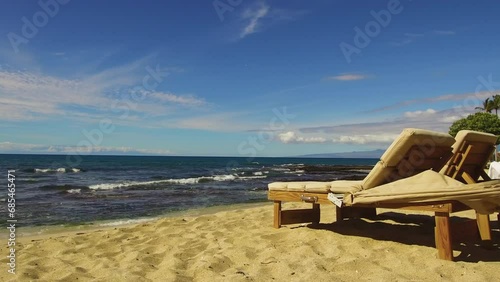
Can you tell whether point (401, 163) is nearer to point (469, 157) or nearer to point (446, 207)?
point (446, 207)

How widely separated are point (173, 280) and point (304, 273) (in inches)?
55.1

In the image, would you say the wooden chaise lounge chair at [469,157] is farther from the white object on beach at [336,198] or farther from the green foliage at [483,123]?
the green foliage at [483,123]

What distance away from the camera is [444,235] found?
3.97 metres

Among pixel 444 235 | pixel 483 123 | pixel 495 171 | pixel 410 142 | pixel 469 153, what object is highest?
pixel 483 123

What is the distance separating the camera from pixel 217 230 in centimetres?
629

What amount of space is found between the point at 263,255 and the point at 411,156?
2326mm

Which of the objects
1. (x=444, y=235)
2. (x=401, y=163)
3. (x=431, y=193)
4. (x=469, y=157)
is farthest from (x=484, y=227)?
(x=401, y=163)

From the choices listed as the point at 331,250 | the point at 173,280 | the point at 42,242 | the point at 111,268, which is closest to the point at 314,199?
the point at 331,250

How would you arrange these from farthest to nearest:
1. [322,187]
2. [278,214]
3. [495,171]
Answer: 1. [495,171]
2. [278,214]
3. [322,187]

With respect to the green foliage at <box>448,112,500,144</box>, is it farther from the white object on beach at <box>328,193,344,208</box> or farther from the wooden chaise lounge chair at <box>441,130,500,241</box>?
the white object on beach at <box>328,193,344,208</box>

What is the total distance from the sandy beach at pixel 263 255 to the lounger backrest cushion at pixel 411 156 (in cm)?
97

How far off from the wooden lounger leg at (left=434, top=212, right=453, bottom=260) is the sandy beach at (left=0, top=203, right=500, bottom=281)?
0.10m

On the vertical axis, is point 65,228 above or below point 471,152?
below

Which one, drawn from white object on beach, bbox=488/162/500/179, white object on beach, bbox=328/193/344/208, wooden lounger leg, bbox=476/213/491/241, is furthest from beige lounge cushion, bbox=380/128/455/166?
white object on beach, bbox=488/162/500/179
